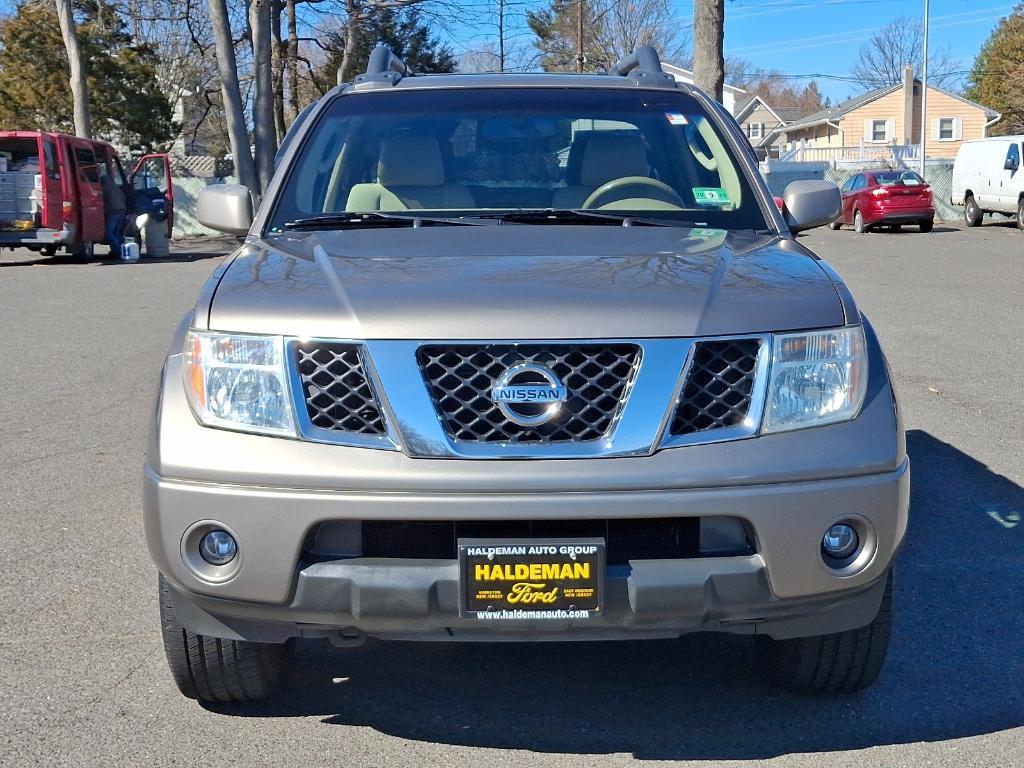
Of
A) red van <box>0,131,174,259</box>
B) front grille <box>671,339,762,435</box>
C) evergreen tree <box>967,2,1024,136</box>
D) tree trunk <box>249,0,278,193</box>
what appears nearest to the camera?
front grille <box>671,339,762,435</box>

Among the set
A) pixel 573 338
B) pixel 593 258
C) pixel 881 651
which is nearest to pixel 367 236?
pixel 593 258

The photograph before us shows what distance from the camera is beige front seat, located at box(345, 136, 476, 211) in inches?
172

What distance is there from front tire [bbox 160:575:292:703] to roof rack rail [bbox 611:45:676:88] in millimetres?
2591

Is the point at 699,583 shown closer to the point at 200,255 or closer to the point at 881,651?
the point at 881,651

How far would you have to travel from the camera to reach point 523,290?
3.07 metres

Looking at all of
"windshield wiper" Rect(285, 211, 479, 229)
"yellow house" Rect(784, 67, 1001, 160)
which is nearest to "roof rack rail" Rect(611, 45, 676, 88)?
"windshield wiper" Rect(285, 211, 479, 229)

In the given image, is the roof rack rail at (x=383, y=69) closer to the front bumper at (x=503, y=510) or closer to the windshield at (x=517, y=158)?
the windshield at (x=517, y=158)

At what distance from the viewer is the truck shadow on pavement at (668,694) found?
11.1 ft

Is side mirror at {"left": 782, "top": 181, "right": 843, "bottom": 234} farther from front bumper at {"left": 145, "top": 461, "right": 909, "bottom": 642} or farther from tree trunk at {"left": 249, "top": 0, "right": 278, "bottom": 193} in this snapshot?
tree trunk at {"left": 249, "top": 0, "right": 278, "bottom": 193}

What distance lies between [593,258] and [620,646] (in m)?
1.34

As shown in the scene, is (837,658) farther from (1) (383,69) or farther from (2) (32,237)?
(2) (32,237)

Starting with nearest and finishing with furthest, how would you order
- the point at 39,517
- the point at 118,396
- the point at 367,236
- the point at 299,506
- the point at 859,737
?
1. the point at 299,506
2. the point at 859,737
3. the point at 367,236
4. the point at 39,517
5. the point at 118,396

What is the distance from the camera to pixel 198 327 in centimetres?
314

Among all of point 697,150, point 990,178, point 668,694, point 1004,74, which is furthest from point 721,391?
point 1004,74
